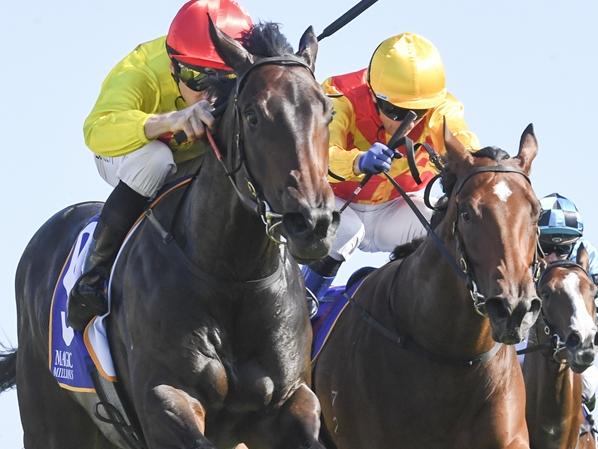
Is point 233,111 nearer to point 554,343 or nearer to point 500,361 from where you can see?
point 500,361

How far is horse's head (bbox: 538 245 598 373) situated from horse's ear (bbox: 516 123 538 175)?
69.8 inches

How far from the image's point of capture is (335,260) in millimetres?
11281

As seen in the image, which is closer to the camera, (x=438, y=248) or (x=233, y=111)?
(x=233, y=111)

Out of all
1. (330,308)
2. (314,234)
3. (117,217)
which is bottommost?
(330,308)

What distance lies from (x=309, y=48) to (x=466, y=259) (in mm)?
1649

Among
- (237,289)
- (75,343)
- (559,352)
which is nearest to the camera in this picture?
(237,289)

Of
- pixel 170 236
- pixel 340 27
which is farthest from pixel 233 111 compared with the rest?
pixel 340 27

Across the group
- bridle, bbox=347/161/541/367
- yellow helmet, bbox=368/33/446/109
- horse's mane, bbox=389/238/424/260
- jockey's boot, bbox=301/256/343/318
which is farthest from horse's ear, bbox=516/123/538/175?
jockey's boot, bbox=301/256/343/318

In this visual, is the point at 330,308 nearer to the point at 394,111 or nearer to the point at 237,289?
the point at 394,111

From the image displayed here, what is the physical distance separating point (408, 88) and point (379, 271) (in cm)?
122

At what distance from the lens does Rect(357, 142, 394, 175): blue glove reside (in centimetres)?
1004

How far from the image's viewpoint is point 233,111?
821 cm

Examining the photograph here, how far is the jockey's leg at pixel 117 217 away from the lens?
9.28 m

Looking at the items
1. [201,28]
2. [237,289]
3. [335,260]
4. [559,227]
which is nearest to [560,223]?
[559,227]
